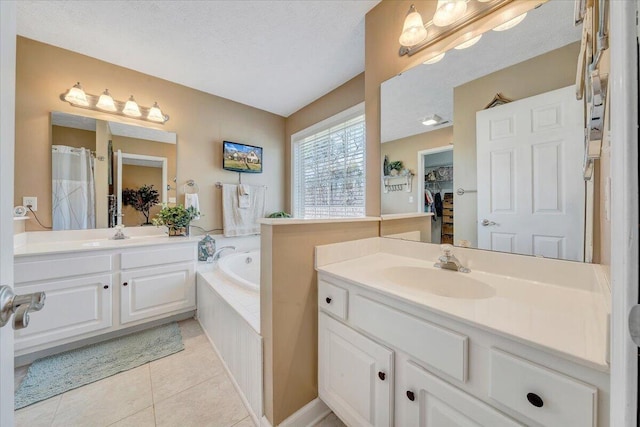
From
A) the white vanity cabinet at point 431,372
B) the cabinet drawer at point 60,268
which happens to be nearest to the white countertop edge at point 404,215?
the white vanity cabinet at point 431,372

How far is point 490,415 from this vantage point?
64 cm

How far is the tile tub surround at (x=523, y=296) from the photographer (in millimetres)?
575

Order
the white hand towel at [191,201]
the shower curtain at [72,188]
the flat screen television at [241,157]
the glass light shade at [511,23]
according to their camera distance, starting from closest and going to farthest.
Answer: the glass light shade at [511,23] → the shower curtain at [72,188] → the white hand towel at [191,201] → the flat screen television at [241,157]

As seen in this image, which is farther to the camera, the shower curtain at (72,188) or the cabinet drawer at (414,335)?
the shower curtain at (72,188)

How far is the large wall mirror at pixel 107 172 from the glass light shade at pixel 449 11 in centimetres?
256

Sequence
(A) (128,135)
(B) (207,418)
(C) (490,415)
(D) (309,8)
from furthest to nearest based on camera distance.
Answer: (A) (128,135) → (D) (309,8) → (B) (207,418) → (C) (490,415)

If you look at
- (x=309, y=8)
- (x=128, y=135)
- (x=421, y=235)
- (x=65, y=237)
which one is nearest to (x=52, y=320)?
(x=65, y=237)

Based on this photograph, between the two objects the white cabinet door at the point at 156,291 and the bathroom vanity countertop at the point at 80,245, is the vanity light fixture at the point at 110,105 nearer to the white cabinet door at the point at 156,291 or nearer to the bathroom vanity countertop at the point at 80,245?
the bathroom vanity countertop at the point at 80,245

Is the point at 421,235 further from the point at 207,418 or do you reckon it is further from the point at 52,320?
the point at 52,320

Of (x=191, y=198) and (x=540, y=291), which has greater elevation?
(x=191, y=198)

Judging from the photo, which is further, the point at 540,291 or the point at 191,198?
the point at 191,198

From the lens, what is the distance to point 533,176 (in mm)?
972

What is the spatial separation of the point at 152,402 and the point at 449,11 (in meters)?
2.69

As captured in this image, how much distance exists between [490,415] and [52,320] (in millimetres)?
2585
